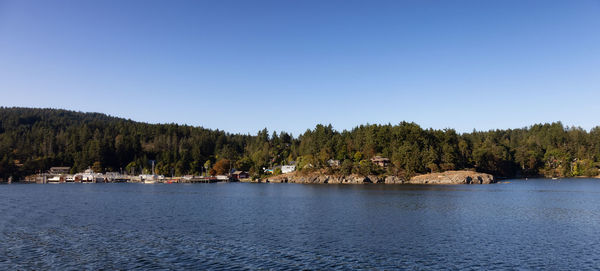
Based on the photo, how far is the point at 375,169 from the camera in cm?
13462

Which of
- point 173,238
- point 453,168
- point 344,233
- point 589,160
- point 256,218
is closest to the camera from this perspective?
point 173,238

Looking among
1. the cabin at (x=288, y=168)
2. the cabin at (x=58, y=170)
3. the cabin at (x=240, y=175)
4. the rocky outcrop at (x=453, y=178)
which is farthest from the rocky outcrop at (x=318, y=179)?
the cabin at (x=58, y=170)

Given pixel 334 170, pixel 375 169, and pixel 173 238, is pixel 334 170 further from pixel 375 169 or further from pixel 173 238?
pixel 173 238

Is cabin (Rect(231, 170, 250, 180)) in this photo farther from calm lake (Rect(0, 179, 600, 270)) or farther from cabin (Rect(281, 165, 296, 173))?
calm lake (Rect(0, 179, 600, 270))

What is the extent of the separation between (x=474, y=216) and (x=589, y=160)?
165m

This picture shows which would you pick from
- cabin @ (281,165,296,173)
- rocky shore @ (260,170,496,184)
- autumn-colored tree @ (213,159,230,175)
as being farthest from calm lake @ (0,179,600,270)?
autumn-colored tree @ (213,159,230,175)

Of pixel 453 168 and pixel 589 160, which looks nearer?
pixel 453 168

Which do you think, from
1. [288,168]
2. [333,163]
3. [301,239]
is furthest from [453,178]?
[301,239]

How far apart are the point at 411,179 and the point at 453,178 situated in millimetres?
13192

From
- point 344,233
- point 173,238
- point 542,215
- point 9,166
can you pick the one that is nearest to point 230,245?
point 173,238

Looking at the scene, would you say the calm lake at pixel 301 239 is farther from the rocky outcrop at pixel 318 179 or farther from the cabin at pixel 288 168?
the cabin at pixel 288 168

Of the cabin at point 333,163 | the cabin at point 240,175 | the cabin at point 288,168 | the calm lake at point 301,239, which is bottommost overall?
the calm lake at point 301,239

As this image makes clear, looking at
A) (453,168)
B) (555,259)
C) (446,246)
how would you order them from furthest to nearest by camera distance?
(453,168)
(446,246)
(555,259)

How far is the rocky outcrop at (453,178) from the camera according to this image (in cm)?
12162
